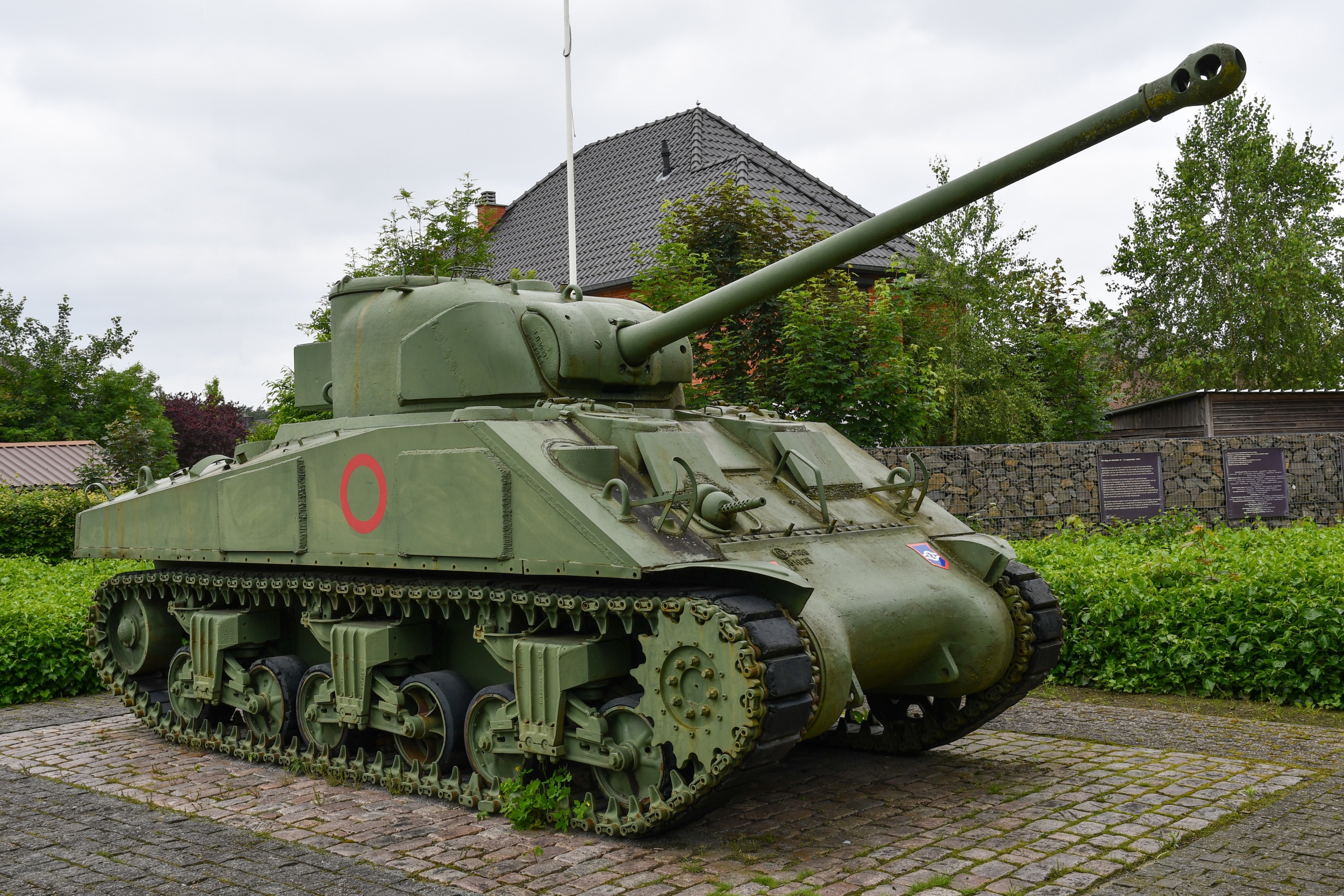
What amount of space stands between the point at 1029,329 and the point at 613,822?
21.7m

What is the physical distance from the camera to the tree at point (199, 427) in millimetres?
45375

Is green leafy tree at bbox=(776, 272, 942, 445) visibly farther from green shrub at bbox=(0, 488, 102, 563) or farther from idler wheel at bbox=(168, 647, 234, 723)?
green shrub at bbox=(0, 488, 102, 563)

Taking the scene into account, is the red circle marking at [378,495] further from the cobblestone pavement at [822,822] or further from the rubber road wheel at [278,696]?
the cobblestone pavement at [822,822]

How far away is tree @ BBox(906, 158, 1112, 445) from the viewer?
78.5ft

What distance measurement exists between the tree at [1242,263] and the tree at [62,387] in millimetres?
30274

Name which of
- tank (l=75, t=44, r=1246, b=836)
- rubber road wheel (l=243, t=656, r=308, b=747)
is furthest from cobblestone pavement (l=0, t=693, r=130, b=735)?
rubber road wheel (l=243, t=656, r=308, b=747)

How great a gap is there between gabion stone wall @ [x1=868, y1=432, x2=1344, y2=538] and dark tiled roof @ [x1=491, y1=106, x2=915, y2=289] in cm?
813

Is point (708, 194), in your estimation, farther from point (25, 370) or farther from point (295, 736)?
point (25, 370)

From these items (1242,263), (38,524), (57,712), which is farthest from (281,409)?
(1242,263)

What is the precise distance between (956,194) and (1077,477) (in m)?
11.4

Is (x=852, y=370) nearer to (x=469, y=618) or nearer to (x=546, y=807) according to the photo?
(x=469, y=618)

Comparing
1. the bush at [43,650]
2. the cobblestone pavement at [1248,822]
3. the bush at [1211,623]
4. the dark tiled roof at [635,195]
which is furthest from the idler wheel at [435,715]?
the dark tiled roof at [635,195]

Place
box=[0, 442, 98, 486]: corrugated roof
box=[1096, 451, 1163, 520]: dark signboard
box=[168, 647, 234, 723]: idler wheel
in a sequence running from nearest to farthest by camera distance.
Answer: box=[168, 647, 234, 723]: idler wheel → box=[1096, 451, 1163, 520]: dark signboard → box=[0, 442, 98, 486]: corrugated roof

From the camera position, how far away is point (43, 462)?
32531 millimetres
